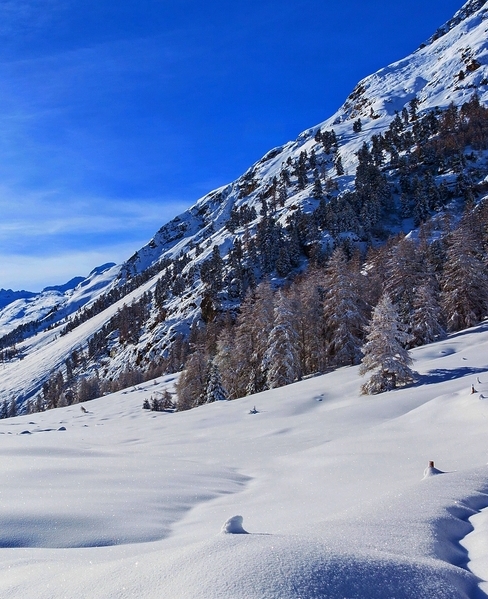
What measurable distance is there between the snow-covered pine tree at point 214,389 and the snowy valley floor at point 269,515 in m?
23.5

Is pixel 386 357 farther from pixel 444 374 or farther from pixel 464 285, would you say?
pixel 464 285

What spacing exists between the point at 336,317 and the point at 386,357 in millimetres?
12054

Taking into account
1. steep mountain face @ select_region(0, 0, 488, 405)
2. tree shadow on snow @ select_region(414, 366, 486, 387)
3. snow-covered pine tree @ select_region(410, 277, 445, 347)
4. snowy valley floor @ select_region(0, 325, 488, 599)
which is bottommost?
tree shadow on snow @ select_region(414, 366, 486, 387)

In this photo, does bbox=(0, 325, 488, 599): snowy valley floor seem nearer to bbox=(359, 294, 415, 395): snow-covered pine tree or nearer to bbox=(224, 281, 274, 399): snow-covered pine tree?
bbox=(359, 294, 415, 395): snow-covered pine tree

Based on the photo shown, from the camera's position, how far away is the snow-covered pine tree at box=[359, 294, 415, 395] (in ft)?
78.2

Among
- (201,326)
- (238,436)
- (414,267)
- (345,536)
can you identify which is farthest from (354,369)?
(201,326)

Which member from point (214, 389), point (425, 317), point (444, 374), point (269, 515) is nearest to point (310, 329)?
point (425, 317)

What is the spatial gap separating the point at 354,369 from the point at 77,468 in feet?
87.8

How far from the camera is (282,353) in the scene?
3566 centimetres

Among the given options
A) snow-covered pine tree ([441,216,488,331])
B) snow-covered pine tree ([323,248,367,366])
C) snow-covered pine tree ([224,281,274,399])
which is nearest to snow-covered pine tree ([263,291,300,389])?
snow-covered pine tree ([224,281,274,399])

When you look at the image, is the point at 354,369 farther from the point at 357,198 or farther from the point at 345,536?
the point at 357,198

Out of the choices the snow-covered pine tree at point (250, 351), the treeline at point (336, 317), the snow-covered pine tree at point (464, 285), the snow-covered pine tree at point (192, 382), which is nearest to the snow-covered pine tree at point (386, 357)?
the treeline at point (336, 317)

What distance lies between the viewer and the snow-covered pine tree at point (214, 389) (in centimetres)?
4009

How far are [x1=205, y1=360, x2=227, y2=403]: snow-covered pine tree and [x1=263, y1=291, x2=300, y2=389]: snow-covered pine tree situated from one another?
641 centimetres
